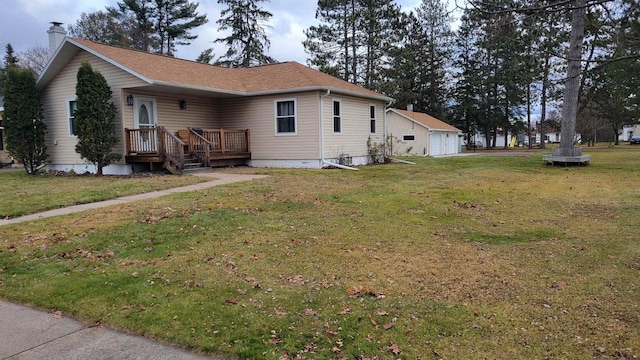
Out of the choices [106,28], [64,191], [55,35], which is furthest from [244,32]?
[64,191]

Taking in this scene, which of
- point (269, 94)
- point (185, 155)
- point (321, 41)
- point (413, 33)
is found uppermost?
point (413, 33)

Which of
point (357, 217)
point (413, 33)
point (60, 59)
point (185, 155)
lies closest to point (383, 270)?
point (357, 217)

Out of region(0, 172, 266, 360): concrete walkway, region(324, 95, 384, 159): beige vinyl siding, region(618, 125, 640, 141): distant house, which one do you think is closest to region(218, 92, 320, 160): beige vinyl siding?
region(324, 95, 384, 159): beige vinyl siding

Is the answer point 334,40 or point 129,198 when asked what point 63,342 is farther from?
point 334,40

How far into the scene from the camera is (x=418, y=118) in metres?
32.7

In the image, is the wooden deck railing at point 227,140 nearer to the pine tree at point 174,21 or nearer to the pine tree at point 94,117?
the pine tree at point 94,117

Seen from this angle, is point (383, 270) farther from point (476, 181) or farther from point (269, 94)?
point (269, 94)

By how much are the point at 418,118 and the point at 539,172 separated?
17.7 metres

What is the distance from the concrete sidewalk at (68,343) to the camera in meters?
2.96

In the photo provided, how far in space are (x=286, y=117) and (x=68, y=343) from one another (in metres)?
13.9

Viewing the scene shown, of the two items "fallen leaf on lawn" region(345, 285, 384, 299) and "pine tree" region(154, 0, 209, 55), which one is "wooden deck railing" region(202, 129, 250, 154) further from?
"pine tree" region(154, 0, 209, 55)

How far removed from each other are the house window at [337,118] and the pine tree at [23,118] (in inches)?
435

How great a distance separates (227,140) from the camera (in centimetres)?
1641

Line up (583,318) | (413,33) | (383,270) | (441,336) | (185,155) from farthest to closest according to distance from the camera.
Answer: (413,33) → (185,155) → (383,270) → (583,318) → (441,336)
